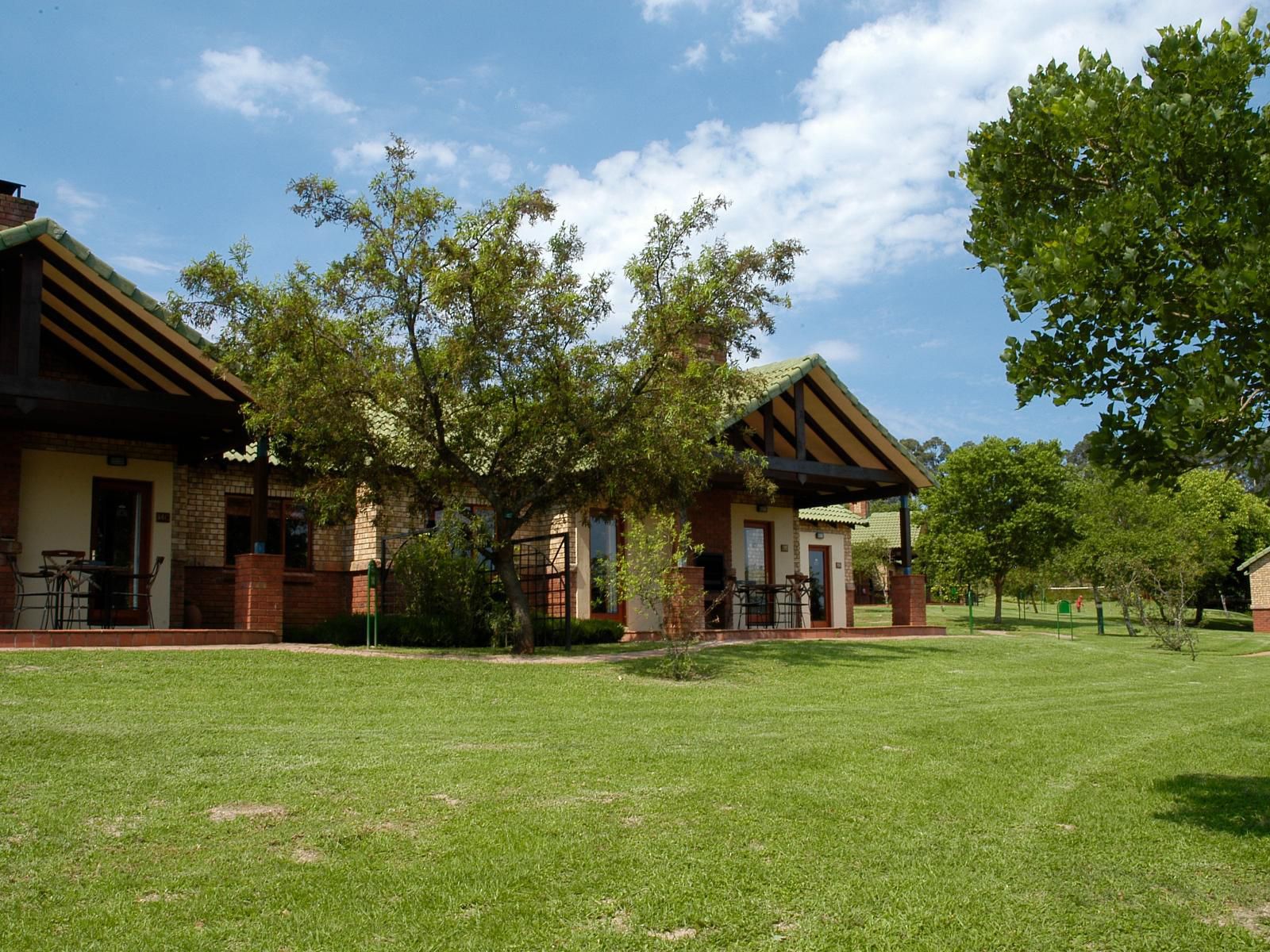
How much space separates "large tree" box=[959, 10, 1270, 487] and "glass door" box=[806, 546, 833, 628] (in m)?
19.0

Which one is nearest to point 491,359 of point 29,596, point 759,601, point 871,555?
point 29,596

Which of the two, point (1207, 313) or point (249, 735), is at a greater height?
point (1207, 313)

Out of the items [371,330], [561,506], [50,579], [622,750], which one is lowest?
[622,750]

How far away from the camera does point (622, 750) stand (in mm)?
7773

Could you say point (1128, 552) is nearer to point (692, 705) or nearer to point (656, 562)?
point (656, 562)

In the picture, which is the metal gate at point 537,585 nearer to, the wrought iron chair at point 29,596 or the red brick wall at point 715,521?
the red brick wall at point 715,521

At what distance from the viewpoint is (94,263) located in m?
13.3

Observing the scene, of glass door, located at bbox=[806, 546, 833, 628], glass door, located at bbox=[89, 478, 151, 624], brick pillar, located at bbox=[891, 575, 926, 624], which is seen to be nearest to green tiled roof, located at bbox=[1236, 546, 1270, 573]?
glass door, located at bbox=[806, 546, 833, 628]

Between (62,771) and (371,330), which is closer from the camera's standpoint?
(62,771)

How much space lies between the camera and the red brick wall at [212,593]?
17562mm

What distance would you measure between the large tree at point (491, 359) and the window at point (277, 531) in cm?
445

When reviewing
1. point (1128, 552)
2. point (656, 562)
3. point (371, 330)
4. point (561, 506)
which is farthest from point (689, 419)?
point (1128, 552)

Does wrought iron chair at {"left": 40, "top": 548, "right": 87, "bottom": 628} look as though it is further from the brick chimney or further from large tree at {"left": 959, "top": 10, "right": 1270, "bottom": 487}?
large tree at {"left": 959, "top": 10, "right": 1270, "bottom": 487}

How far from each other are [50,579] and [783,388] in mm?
11807
